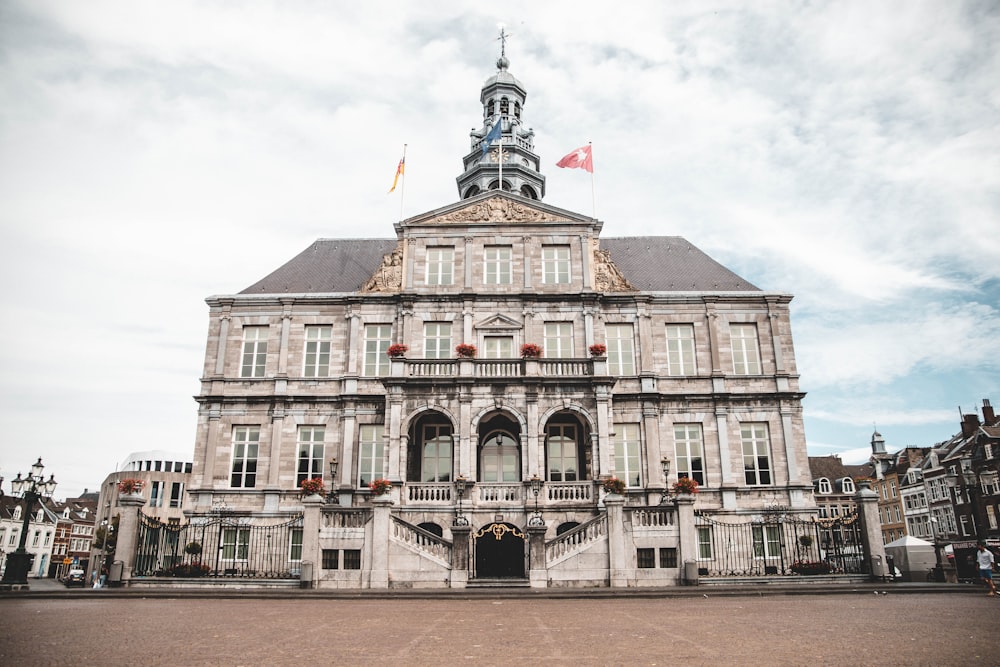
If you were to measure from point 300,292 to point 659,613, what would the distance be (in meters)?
26.3

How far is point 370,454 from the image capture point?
3184cm

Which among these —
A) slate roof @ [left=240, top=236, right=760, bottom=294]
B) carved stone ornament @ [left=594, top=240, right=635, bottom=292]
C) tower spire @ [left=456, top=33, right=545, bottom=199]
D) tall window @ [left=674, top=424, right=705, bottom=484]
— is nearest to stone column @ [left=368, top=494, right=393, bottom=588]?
tall window @ [left=674, top=424, right=705, bottom=484]

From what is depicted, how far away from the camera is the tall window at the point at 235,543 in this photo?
30.4 m

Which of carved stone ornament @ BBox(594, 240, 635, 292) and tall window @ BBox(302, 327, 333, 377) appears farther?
carved stone ornament @ BBox(594, 240, 635, 292)

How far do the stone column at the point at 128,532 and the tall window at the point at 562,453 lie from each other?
15.7m

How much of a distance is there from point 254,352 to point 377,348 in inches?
240

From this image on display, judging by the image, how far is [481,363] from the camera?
28859 mm

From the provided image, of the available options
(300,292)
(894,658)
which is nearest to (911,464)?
(300,292)

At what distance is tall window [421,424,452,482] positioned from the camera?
2997 centimetres

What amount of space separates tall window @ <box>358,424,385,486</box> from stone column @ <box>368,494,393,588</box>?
9.18 metres

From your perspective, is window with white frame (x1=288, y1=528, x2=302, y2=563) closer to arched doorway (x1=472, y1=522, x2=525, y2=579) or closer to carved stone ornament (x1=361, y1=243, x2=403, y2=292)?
arched doorway (x1=472, y1=522, x2=525, y2=579)

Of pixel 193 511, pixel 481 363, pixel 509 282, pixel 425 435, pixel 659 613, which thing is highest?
pixel 509 282

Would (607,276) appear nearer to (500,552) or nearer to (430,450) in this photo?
(430,450)

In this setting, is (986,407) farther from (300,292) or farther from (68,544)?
(68,544)
